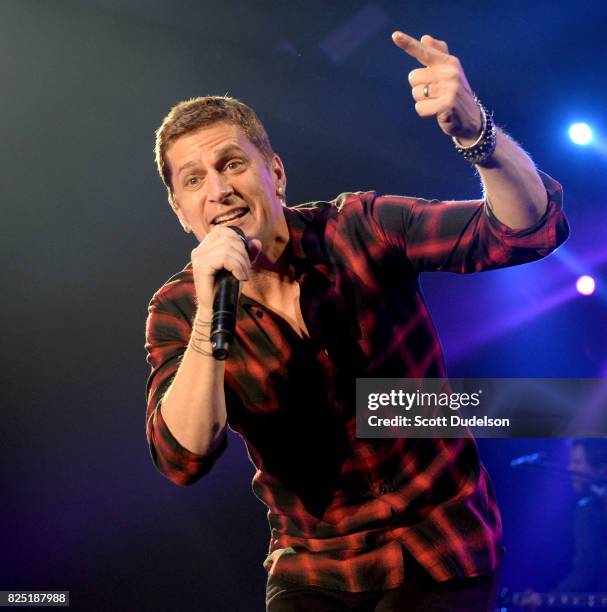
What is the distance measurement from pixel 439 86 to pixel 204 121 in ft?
2.64

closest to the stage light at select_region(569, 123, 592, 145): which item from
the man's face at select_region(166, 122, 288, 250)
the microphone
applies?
the man's face at select_region(166, 122, 288, 250)

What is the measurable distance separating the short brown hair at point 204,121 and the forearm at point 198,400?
65 cm

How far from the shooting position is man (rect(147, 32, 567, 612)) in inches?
62.7

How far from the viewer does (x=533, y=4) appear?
3861 millimetres

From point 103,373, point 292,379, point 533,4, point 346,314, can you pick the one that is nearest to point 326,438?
point 292,379

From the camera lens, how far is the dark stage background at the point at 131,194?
3.50 metres

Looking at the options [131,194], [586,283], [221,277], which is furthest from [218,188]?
[586,283]

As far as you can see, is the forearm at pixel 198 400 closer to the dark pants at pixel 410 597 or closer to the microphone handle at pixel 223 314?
the microphone handle at pixel 223 314

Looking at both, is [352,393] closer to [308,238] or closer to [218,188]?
[308,238]

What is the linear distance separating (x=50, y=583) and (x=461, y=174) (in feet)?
10.1

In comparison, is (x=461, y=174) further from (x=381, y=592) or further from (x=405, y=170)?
(x=381, y=592)

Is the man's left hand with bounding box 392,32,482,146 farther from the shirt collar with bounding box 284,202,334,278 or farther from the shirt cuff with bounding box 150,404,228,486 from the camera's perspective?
the shirt cuff with bounding box 150,404,228,486

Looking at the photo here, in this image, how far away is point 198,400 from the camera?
1566 mm

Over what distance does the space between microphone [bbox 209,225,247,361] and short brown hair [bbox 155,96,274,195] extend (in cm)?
68
